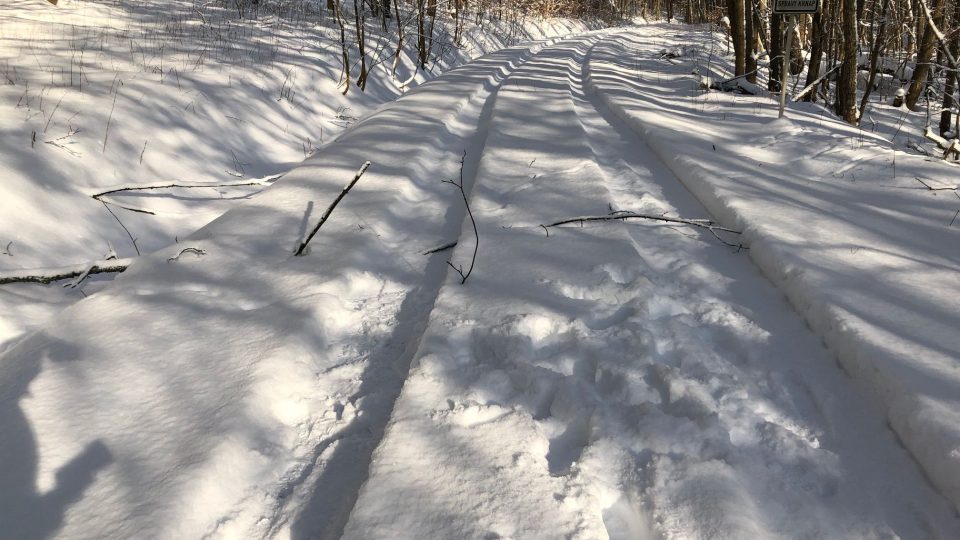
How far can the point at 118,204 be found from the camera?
3621mm

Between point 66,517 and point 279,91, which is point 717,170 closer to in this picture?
point 66,517

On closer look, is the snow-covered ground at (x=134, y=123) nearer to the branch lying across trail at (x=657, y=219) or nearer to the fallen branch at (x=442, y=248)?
the fallen branch at (x=442, y=248)

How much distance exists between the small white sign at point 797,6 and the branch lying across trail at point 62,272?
7.01 meters

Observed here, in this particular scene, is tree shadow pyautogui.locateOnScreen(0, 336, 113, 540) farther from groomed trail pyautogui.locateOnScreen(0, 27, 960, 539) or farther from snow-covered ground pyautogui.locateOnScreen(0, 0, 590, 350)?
snow-covered ground pyautogui.locateOnScreen(0, 0, 590, 350)

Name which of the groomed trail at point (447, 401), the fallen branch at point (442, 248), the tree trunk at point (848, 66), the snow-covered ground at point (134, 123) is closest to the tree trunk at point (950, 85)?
the tree trunk at point (848, 66)

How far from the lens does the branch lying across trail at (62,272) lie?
2623 millimetres

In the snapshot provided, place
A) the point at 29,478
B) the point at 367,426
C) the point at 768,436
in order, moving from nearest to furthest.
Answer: the point at 29,478 < the point at 768,436 < the point at 367,426

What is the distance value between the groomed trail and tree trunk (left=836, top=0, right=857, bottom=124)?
653cm

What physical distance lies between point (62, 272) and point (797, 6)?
738cm

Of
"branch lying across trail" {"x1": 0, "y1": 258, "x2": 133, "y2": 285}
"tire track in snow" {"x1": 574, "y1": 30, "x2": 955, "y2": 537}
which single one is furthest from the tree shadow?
"tire track in snow" {"x1": 574, "y1": 30, "x2": 955, "y2": 537}

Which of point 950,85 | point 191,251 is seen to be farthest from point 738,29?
Result: point 191,251

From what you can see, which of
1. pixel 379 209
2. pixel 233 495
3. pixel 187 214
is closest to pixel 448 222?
pixel 379 209

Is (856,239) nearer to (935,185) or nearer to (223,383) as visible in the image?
(935,185)

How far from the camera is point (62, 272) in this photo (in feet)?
9.01
